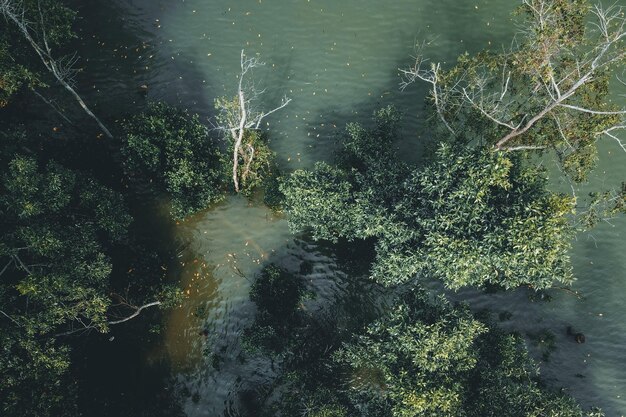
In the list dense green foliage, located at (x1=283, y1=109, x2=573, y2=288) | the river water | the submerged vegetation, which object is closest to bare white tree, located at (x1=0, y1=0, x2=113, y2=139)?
the submerged vegetation

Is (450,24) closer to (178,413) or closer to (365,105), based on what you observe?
(365,105)

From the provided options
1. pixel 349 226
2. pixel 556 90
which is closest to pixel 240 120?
pixel 349 226

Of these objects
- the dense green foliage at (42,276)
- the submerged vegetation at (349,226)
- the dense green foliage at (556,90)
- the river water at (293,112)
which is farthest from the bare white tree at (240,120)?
the dense green foliage at (556,90)

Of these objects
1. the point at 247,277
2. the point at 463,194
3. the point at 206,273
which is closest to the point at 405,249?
the point at 463,194

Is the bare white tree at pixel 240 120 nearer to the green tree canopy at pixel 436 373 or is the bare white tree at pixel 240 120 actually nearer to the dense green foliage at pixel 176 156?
the dense green foliage at pixel 176 156

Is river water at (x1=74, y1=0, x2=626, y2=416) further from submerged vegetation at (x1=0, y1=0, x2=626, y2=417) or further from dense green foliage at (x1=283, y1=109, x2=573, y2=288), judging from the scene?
dense green foliage at (x1=283, y1=109, x2=573, y2=288)

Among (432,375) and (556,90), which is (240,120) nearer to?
(556,90)
